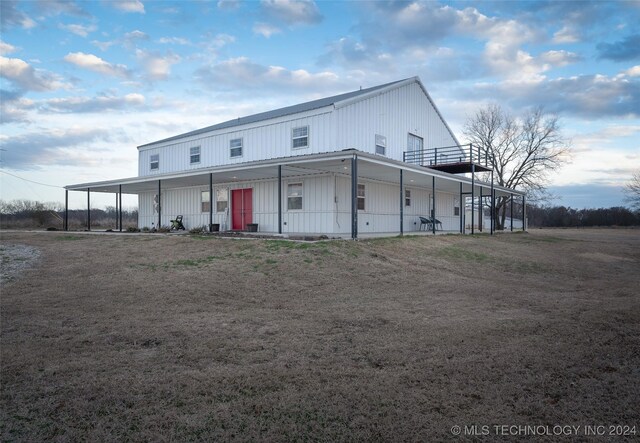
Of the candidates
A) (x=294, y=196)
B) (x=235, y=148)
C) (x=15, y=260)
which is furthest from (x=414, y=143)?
(x=15, y=260)

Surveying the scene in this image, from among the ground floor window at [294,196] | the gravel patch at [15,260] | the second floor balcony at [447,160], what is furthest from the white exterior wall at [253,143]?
the gravel patch at [15,260]

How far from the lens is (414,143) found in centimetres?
2538

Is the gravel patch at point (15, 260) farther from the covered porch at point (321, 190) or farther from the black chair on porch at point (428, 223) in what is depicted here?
the black chair on porch at point (428, 223)

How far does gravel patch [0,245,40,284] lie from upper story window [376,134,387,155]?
15645 millimetres

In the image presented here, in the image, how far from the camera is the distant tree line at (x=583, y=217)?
212 ft

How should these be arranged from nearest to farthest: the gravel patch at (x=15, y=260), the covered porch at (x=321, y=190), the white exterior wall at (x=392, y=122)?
the gravel patch at (x=15, y=260)
the covered porch at (x=321, y=190)
the white exterior wall at (x=392, y=122)

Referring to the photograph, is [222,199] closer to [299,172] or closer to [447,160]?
[299,172]

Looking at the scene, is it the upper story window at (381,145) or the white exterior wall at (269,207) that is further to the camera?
the upper story window at (381,145)

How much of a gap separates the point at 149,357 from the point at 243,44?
545 inches

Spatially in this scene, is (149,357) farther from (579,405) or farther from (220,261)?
(220,261)

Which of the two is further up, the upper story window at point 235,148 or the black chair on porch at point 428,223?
the upper story window at point 235,148

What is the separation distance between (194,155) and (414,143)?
13.5 meters

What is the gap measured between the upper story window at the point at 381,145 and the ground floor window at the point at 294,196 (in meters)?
5.12

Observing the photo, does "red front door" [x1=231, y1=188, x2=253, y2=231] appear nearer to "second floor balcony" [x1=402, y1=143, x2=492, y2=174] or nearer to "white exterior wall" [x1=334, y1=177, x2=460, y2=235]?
"white exterior wall" [x1=334, y1=177, x2=460, y2=235]
